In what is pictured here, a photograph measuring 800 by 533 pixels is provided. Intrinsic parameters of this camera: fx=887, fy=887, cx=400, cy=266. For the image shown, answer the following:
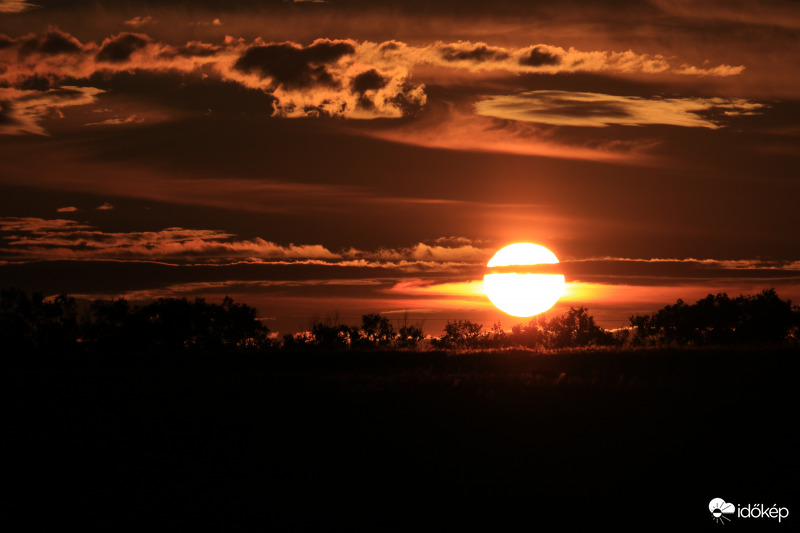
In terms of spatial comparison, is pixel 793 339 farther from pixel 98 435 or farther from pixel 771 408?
pixel 98 435

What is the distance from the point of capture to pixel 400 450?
23125 mm

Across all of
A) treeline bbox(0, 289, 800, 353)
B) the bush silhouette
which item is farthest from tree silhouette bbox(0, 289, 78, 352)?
the bush silhouette

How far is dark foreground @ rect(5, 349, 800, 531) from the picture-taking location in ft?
63.0

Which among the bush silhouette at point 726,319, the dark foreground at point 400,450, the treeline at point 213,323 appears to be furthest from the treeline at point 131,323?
the dark foreground at point 400,450

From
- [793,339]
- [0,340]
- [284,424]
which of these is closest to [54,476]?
[284,424]

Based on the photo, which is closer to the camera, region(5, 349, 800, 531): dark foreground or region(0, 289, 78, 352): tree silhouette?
region(5, 349, 800, 531): dark foreground

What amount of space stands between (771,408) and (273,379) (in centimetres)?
1720
